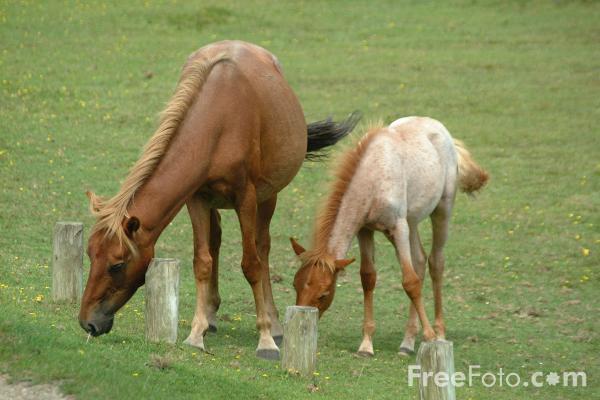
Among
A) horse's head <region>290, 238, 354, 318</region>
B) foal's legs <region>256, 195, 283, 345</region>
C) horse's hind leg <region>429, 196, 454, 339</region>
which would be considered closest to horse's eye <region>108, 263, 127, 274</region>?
horse's head <region>290, 238, 354, 318</region>

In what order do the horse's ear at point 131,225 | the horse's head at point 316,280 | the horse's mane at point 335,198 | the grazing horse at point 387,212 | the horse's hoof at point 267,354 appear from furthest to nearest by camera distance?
the horse's mane at point 335,198, the grazing horse at point 387,212, the horse's head at point 316,280, the horse's hoof at point 267,354, the horse's ear at point 131,225

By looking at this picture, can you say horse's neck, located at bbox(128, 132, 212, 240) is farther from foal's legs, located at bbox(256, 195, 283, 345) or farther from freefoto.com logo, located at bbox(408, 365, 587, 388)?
freefoto.com logo, located at bbox(408, 365, 587, 388)

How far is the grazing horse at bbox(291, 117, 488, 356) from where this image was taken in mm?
9219

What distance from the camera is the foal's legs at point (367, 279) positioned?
973cm

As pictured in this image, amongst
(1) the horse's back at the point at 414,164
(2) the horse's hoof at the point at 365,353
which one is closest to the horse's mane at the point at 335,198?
(1) the horse's back at the point at 414,164

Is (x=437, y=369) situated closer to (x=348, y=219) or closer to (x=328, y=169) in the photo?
(x=348, y=219)

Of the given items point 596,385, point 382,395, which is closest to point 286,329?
point 382,395

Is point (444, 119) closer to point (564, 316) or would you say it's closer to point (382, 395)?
point (564, 316)

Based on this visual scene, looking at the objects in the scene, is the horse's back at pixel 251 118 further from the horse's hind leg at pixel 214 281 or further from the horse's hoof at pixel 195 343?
the horse's hoof at pixel 195 343

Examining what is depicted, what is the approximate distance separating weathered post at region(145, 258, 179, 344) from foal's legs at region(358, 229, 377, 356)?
2.17 meters

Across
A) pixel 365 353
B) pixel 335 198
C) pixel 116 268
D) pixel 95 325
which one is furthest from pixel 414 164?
pixel 95 325

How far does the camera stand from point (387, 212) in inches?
379

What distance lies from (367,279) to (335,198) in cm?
91

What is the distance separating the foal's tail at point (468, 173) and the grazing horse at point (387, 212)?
28cm
